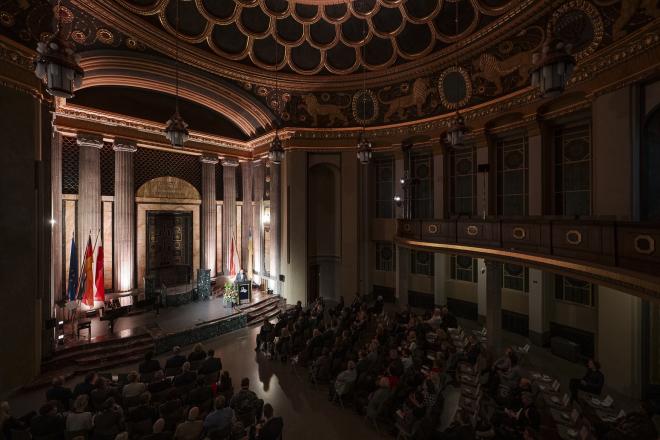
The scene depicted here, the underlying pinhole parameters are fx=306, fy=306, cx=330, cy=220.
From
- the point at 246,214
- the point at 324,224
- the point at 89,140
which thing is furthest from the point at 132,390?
the point at 246,214

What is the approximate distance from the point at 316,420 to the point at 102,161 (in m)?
13.0

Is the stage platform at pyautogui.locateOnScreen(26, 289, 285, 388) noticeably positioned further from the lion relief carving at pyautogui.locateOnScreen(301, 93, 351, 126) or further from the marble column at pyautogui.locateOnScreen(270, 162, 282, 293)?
the lion relief carving at pyautogui.locateOnScreen(301, 93, 351, 126)

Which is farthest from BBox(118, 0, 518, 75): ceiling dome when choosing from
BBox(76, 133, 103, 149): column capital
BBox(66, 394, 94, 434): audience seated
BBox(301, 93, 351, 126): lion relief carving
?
BBox(66, 394, 94, 434): audience seated

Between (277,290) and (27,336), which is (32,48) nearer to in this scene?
(27,336)

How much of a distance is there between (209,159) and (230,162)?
117 cm

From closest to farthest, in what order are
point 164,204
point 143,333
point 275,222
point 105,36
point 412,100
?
point 143,333 → point 105,36 → point 412,100 → point 164,204 → point 275,222

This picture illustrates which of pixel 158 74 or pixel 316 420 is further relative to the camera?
pixel 158 74

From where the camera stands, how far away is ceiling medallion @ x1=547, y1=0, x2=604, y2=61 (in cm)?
809

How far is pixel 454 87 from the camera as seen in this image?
12.8 metres

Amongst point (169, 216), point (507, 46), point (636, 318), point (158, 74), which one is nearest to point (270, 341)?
point (169, 216)

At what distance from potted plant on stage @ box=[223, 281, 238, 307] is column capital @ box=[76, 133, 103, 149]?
7.75 meters

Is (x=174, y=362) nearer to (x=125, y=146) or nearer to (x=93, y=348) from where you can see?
(x=93, y=348)

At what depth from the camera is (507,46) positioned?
1088 centimetres

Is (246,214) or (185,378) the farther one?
(246,214)
